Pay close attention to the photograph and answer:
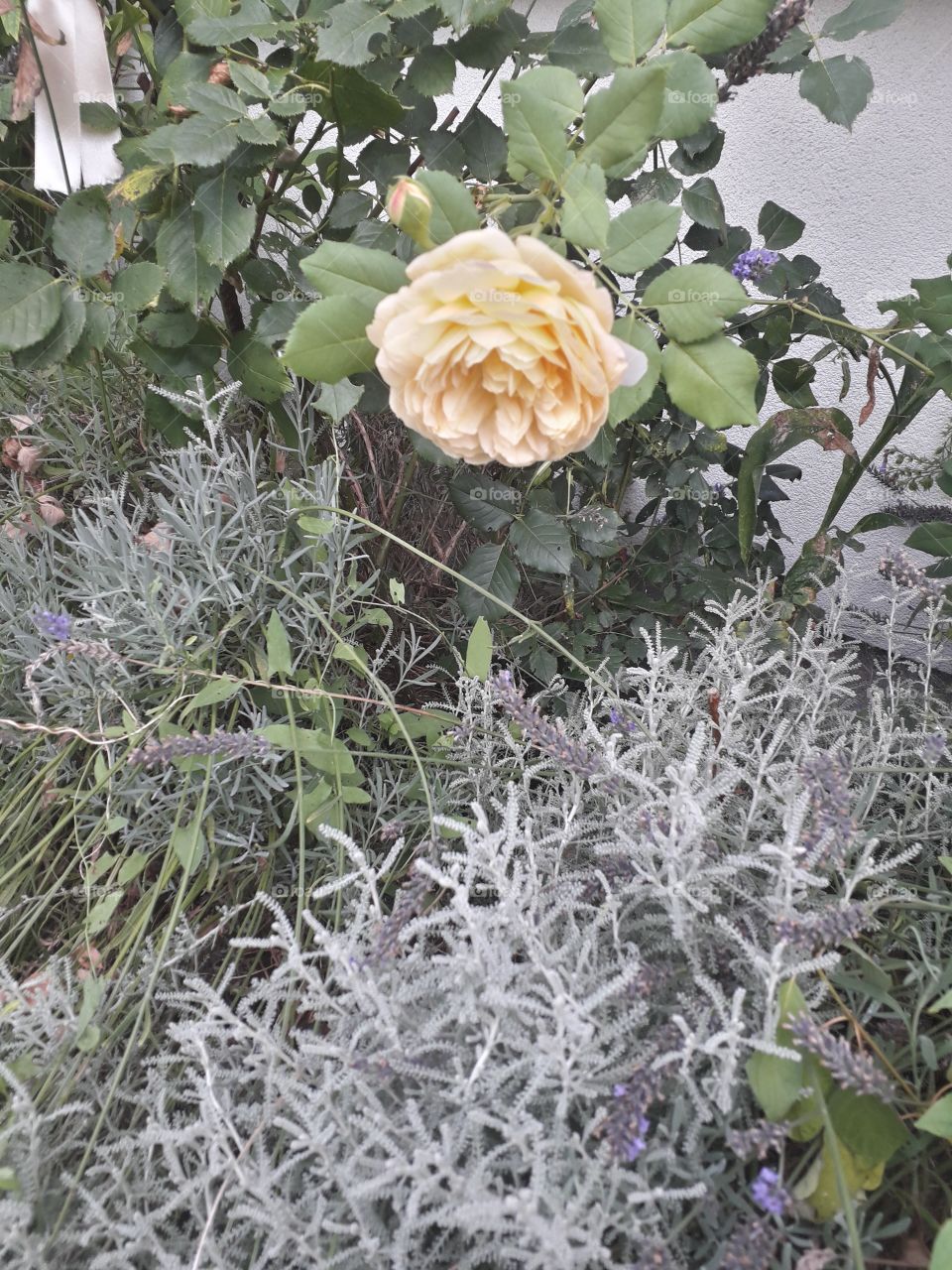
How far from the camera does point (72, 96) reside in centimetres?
71

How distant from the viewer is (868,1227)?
16.7 inches

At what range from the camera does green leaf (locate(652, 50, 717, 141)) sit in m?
0.53

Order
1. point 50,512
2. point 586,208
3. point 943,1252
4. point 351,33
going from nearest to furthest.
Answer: point 943,1252 → point 586,208 → point 351,33 → point 50,512

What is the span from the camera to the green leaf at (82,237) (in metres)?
0.70

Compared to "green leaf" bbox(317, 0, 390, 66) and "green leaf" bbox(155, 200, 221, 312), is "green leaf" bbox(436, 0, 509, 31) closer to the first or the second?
"green leaf" bbox(317, 0, 390, 66)

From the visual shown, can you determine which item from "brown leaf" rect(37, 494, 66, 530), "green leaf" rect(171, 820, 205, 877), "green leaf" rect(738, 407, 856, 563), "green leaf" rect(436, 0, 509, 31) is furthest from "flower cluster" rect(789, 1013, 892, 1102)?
"brown leaf" rect(37, 494, 66, 530)

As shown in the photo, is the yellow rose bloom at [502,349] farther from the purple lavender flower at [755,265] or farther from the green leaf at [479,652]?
the purple lavender flower at [755,265]

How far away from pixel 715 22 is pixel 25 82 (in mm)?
585

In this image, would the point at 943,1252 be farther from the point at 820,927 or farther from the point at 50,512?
the point at 50,512

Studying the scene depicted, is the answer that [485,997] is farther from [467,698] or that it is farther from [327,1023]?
[467,698]

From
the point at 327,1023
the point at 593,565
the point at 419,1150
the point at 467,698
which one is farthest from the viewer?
the point at 593,565

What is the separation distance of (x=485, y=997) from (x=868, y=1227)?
0.79 ft

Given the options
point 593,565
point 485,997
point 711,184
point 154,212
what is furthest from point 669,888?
point 154,212

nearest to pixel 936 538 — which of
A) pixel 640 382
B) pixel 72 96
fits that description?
pixel 640 382
